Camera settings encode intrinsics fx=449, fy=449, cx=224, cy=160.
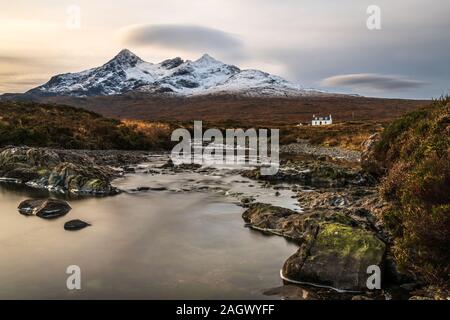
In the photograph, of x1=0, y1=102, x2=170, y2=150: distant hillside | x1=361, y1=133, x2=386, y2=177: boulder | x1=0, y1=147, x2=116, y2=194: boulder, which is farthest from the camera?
x1=0, y1=102, x2=170, y2=150: distant hillside

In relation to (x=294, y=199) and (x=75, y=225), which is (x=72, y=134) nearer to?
(x=294, y=199)

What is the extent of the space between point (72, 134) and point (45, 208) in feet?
111

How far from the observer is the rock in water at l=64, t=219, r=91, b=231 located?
1902 cm

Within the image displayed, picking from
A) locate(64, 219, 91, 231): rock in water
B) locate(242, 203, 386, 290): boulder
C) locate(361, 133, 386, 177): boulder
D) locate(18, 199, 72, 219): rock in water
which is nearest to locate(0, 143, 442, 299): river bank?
locate(242, 203, 386, 290): boulder

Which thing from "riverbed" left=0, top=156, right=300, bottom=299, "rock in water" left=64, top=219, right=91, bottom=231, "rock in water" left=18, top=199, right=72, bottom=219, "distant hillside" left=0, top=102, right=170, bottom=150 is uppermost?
"distant hillside" left=0, top=102, right=170, bottom=150

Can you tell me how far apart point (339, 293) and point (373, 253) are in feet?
5.08

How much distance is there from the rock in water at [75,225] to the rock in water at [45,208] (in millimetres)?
1773

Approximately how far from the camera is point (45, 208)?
21172 millimetres

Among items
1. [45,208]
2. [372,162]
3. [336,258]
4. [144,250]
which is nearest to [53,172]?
[45,208]

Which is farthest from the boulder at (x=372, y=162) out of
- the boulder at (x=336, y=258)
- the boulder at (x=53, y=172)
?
the boulder at (x=53, y=172)

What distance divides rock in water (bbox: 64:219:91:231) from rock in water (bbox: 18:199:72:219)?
1773 millimetres

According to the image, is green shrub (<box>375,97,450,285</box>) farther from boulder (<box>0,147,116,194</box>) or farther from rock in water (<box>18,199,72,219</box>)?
boulder (<box>0,147,116,194</box>)
